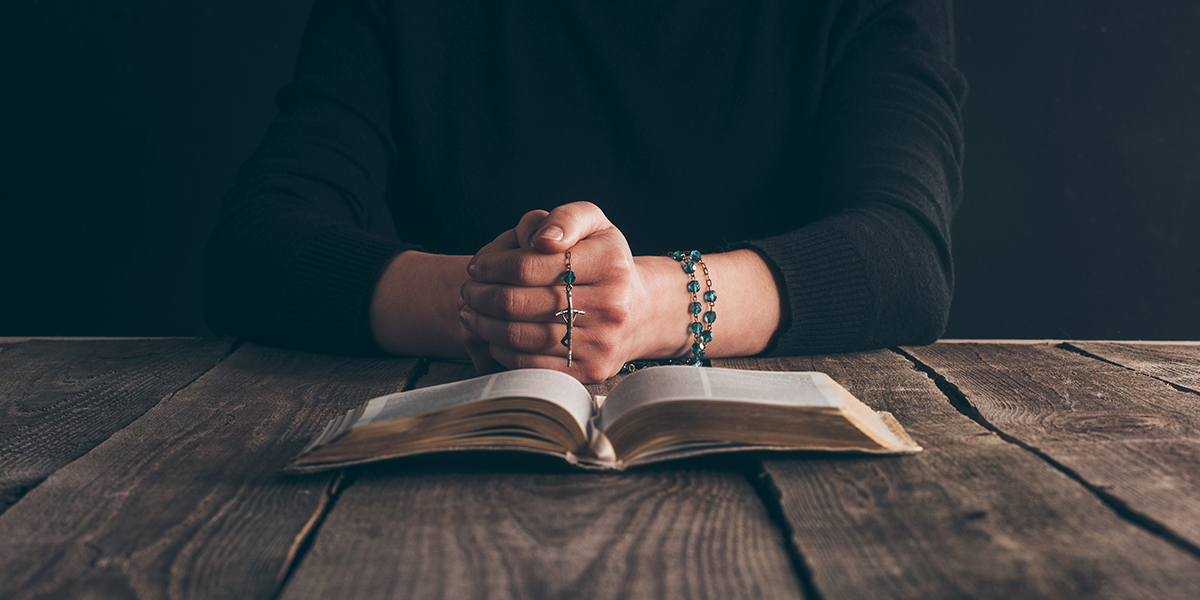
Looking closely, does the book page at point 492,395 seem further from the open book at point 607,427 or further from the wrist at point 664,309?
the wrist at point 664,309

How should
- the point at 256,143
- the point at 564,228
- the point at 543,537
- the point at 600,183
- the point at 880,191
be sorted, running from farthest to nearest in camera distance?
the point at 256,143
the point at 600,183
the point at 880,191
the point at 564,228
the point at 543,537

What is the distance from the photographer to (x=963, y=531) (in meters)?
0.44

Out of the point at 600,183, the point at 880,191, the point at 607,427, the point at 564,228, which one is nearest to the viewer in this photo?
the point at 607,427

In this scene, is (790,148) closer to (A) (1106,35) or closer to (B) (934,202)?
(B) (934,202)

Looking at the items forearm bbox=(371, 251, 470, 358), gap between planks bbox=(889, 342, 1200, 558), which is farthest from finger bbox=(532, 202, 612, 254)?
gap between planks bbox=(889, 342, 1200, 558)

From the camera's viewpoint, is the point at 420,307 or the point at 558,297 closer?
the point at 558,297

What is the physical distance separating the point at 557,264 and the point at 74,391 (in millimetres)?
553

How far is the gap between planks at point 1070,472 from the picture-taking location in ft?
1.42

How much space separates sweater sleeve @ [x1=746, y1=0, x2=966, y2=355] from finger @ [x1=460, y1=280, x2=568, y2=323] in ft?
1.04

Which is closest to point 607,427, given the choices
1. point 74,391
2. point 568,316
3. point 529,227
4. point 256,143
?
point 568,316

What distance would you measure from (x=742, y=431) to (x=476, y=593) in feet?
0.80

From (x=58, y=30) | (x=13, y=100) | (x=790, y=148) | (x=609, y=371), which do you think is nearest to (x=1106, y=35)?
(x=790, y=148)

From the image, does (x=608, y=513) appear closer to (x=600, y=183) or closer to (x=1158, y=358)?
(x=1158, y=358)

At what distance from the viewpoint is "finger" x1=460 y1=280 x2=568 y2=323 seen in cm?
79
